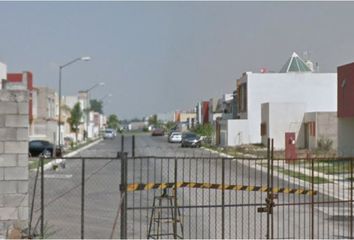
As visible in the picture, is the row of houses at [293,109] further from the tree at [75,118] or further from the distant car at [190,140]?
the tree at [75,118]

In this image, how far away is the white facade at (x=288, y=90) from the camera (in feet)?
211

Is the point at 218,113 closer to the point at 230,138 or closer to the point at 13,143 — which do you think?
the point at 230,138

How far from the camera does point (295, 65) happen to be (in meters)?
71.1

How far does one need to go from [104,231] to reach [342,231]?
527 centimetres

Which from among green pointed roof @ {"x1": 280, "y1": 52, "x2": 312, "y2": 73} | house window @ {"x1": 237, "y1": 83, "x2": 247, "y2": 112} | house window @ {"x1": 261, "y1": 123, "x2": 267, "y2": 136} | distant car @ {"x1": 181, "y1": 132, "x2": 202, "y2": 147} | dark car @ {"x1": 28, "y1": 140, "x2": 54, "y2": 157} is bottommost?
dark car @ {"x1": 28, "y1": 140, "x2": 54, "y2": 157}

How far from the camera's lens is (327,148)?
1906 inches

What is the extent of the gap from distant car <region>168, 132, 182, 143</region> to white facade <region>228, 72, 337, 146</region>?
1308cm

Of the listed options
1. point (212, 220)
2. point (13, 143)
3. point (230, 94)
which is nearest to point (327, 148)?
point (212, 220)

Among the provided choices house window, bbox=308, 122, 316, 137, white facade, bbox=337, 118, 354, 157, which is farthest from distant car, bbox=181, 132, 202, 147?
house window, bbox=308, 122, 316, 137

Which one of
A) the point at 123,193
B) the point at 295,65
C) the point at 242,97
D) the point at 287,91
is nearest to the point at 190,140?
the point at 287,91

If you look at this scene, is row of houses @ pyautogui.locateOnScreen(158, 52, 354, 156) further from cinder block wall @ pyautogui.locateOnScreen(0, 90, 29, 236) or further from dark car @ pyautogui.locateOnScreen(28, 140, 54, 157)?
cinder block wall @ pyautogui.locateOnScreen(0, 90, 29, 236)

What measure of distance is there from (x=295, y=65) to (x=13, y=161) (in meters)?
61.8

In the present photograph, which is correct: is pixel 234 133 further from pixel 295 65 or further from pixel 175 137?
pixel 295 65

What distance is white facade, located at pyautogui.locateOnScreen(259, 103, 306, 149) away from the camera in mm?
56250
